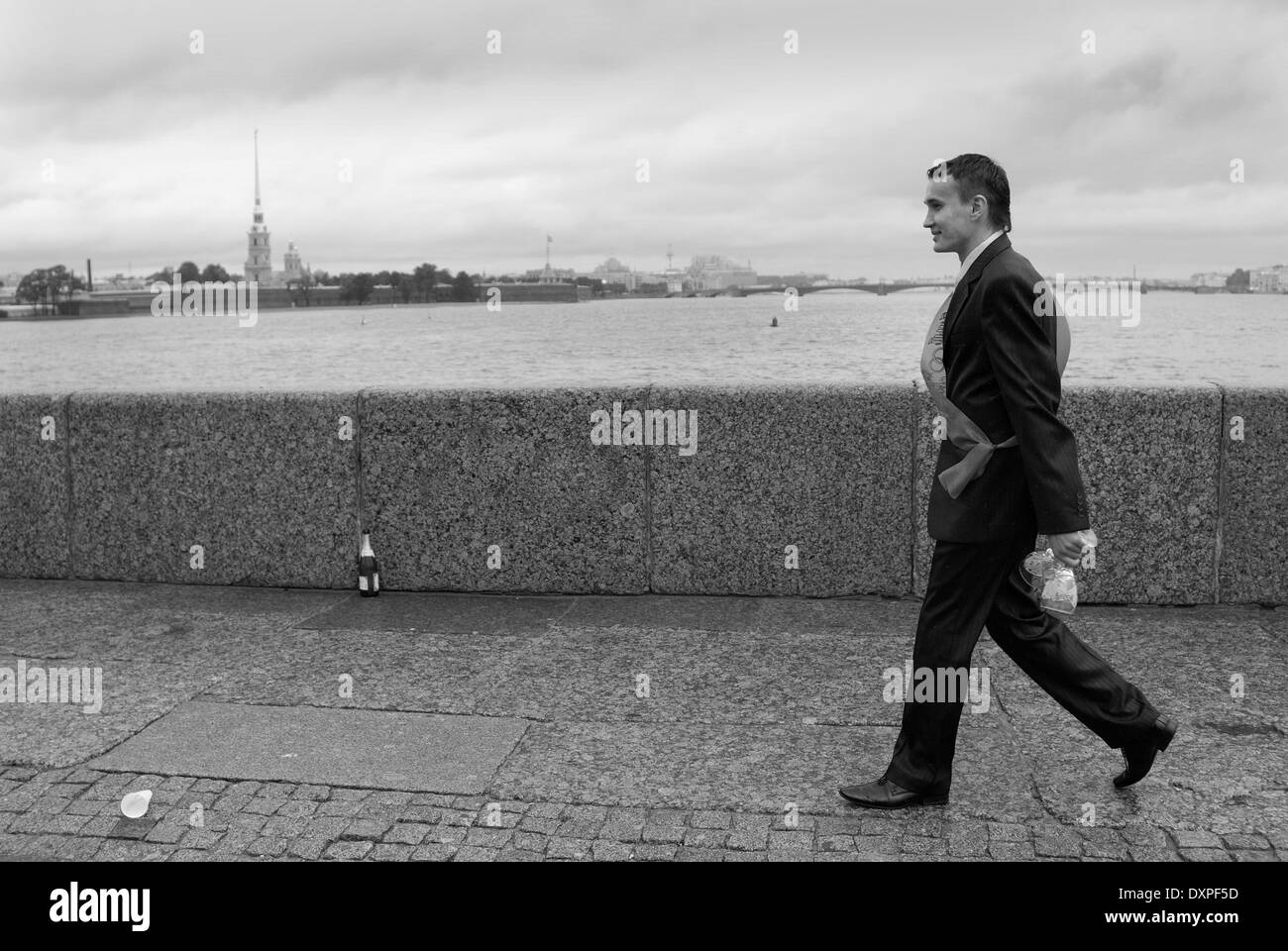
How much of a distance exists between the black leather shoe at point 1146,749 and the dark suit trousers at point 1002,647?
24 mm

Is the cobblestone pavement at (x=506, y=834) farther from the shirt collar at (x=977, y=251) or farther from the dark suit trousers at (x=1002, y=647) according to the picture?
the shirt collar at (x=977, y=251)

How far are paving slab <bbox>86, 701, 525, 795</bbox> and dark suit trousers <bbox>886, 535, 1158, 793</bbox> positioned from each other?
1291 mm

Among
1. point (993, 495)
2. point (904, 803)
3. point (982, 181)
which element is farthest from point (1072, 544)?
point (982, 181)

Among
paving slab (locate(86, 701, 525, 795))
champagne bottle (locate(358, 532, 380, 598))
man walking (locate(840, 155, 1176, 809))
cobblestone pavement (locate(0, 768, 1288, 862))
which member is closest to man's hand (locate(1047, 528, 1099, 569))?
man walking (locate(840, 155, 1176, 809))

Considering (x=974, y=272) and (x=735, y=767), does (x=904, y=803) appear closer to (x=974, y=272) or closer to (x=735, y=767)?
(x=735, y=767)

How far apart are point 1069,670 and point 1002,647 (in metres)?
0.19

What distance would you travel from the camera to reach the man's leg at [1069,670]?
3.72 metres

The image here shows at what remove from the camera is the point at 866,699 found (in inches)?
187

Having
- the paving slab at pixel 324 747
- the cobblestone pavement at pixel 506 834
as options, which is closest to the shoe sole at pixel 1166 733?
the cobblestone pavement at pixel 506 834

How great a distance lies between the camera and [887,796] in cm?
373

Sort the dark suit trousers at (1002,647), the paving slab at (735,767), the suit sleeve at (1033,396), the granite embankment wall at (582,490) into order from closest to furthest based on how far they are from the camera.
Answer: the suit sleeve at (1033,396) < the dark suit trousers at (1002,647) < the paving slab at (735,767) < the granite embankment wall at (582,490)
